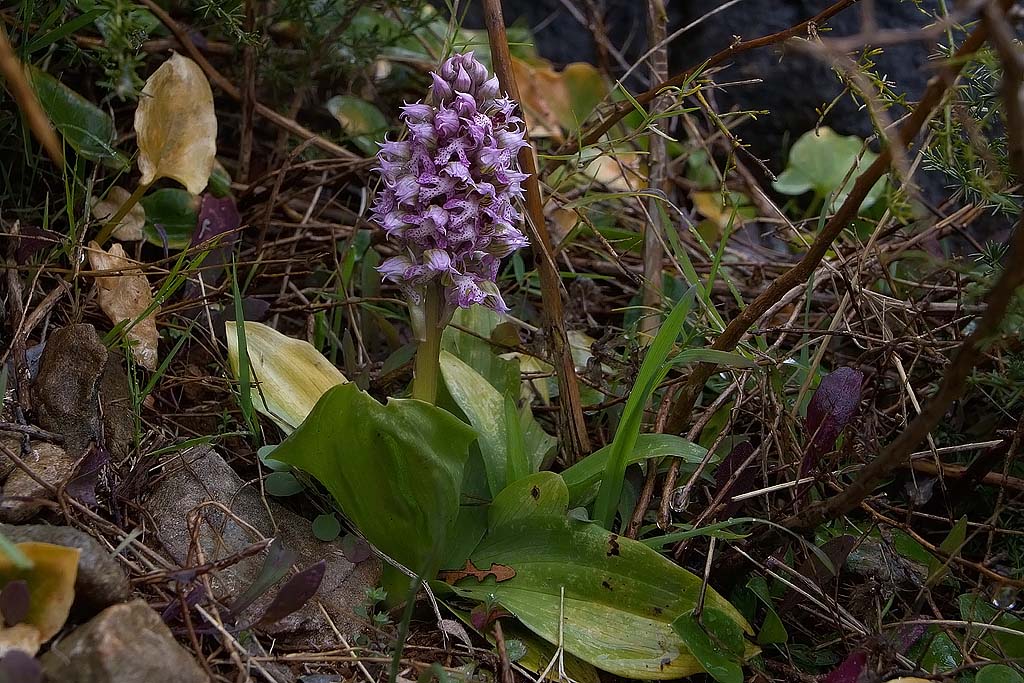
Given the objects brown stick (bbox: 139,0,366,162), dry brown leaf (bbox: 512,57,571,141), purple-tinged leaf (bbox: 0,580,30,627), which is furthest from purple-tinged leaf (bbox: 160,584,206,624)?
dry brown leaf (bbox: 512,57,571,141)

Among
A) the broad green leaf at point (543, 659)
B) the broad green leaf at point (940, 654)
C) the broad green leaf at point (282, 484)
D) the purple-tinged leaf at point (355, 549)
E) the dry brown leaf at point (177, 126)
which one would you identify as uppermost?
A: the dry brown leaf at point (177, 126)

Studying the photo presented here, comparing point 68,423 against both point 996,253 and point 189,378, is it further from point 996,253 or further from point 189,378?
point 996,253

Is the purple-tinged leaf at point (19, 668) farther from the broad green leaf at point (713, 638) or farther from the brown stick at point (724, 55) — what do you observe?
the brown stick at point (724, 55)

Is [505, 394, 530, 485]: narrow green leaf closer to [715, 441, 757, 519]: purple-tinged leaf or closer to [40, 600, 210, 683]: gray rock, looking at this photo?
[715, 441, 757, 519]: purple-tinged leaf

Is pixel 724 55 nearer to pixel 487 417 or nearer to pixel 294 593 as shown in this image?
pixel 487 417

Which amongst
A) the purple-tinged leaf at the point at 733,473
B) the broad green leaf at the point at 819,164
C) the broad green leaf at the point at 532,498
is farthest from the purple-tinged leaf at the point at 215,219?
the broad green leaf at the point at 819,164

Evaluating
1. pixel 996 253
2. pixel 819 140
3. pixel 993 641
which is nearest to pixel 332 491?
pixel 993 641

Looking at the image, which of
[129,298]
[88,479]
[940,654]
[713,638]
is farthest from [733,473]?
[129,298]
